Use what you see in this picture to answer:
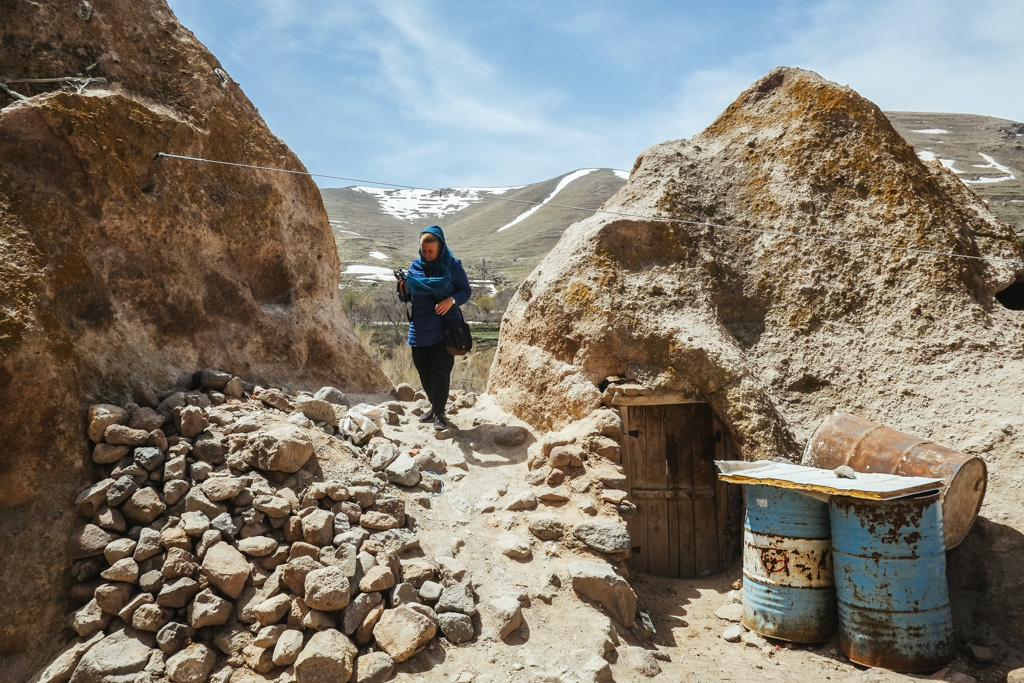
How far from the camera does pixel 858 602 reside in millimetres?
3510

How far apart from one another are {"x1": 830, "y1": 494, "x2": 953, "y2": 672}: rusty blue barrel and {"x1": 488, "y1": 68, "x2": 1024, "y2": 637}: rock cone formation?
0.96 meters

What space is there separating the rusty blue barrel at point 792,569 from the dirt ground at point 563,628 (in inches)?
4.7

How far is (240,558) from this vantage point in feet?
10.6

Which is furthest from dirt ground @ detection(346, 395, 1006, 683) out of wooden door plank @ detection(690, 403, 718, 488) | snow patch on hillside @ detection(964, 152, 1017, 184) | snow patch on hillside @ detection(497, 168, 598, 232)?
snow patch on hillside @ detection(497, 168, 598, 232)

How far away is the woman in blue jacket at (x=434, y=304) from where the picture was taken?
530cm

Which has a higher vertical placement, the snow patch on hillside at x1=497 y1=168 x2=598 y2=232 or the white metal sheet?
the snow patch on hillside at x1=497 y1=168 x2=598 y2=232

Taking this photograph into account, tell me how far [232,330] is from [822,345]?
4284 millimetres

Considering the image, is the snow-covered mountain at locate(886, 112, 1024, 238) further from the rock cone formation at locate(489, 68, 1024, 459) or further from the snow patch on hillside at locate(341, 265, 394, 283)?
the snow patch on hillside at locate(341, 265, 394, 283)

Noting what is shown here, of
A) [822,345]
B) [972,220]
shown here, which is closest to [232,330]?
[822,345]

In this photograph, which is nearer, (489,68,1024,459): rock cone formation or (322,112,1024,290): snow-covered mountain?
(489,68,1024,459): rock cone formation

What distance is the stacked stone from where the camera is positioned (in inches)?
120

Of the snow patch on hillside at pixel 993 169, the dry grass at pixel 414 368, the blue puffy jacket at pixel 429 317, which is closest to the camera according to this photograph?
the blue puffy jacket at pixel 429 317

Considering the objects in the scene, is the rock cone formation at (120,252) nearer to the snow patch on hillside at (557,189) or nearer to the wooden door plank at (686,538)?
the wooden door plank at (686,538)

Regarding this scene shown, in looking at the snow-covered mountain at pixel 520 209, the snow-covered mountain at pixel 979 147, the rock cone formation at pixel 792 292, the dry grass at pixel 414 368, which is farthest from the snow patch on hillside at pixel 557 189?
the rock cone formation at pixel 792 292
